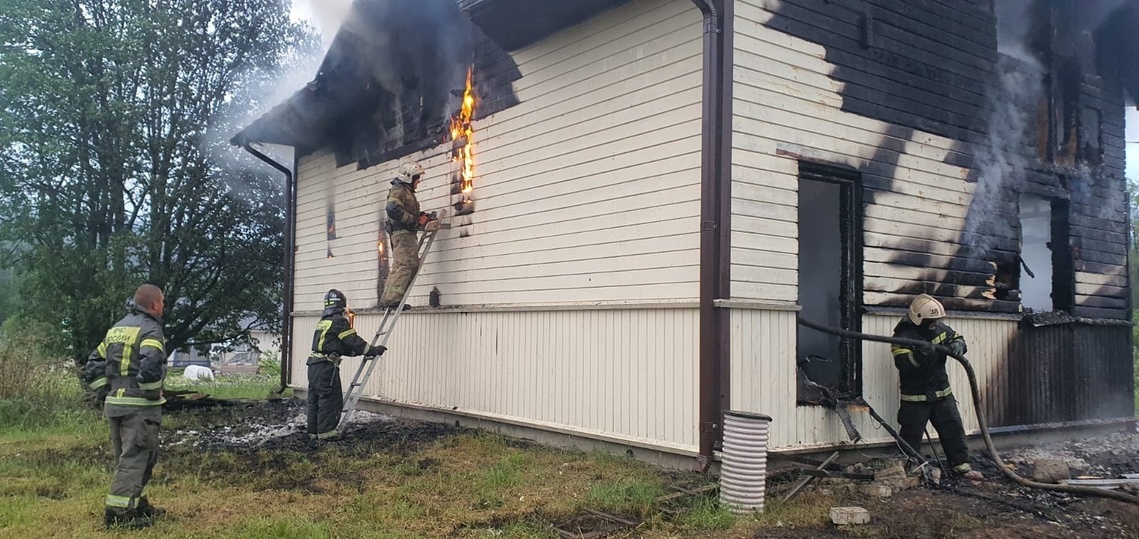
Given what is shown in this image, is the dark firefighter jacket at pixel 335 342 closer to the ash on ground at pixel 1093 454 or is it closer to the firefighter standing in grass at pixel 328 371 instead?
the firefighter standing in grass at pixel 328 371

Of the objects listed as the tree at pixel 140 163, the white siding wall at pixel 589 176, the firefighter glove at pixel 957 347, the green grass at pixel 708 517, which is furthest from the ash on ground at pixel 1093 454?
the tree at pixel 140 163

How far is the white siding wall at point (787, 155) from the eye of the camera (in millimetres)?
6891

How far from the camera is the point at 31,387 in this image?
1116 cm

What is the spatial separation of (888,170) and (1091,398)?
448 cm

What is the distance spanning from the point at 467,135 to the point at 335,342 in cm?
299

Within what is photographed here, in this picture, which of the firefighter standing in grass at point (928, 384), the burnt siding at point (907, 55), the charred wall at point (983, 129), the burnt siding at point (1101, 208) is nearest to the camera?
the firefighter standing in grass at point (928, 384)

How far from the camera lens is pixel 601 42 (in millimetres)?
8125

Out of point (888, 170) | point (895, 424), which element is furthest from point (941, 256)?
point (895, 424)

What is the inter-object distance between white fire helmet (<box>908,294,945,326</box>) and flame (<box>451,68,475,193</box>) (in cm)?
513

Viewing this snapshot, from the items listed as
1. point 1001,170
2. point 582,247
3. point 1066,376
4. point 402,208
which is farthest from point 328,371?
point 1066,376

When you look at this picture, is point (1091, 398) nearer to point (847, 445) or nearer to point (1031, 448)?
point (1031, 448)

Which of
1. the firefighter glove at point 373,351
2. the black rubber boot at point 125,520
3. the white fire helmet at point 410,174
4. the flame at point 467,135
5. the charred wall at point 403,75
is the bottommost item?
the black rubber boot at point 125,520

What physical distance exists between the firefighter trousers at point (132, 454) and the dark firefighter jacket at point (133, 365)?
0.35ft

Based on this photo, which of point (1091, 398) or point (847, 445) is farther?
point (1091, 398)
